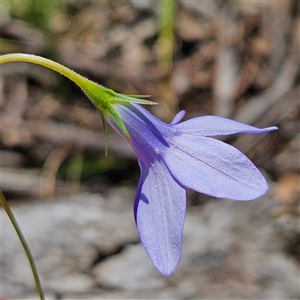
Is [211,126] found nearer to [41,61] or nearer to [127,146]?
[41,61]

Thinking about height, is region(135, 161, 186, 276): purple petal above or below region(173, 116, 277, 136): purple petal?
below

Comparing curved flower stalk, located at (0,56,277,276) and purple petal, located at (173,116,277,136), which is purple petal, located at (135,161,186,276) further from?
purple petal, located at (173,116,277,136)

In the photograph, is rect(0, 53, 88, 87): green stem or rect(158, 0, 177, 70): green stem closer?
rect(0, 53, 88, 87): green stem

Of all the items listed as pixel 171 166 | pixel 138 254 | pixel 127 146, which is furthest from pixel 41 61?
pixel 127 146

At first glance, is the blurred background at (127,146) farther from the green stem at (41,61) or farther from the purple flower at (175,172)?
the green stem at (41,61)

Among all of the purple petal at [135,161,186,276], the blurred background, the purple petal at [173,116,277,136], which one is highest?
the blurred background

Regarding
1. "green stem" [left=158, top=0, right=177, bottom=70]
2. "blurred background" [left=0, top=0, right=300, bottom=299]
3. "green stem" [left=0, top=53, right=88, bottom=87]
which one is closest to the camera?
"green stem" [left=0, top=53, right=88, bottom=87]

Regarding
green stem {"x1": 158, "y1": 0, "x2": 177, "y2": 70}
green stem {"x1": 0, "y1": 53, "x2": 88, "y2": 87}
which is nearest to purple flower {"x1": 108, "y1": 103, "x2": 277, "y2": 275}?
green stem {"x1": 0, "y1": 53, "x2": 88, "y2": 87}
